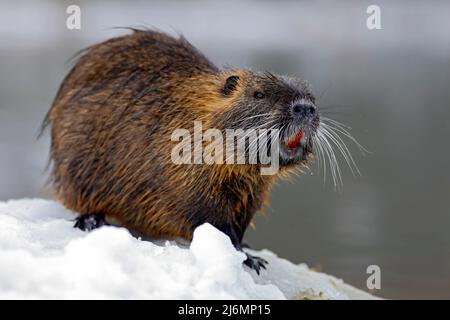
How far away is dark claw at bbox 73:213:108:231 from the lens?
4.04 metres

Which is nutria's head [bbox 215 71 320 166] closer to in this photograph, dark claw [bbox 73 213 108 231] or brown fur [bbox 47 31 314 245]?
brown fur [bbox 47 31 314 245]

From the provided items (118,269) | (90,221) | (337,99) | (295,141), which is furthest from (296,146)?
(337,99)

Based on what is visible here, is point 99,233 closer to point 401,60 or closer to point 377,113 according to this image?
point 377,113

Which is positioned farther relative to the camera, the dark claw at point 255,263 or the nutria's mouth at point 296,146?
the dark claw at point 255,263

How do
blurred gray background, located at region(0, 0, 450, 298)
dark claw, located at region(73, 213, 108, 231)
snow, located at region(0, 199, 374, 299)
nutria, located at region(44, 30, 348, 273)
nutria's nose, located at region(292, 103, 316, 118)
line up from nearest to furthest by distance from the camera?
snow, located at region(0, 199, 374, 299) < nutria's nose, located at region(292, 103, 316, 118) < nutria, located at region(44, 30, 348, 273) < dark claw, located at region(73, 213, 108, 231) < blurred gray background, located at region(0, 0, 450, 298)

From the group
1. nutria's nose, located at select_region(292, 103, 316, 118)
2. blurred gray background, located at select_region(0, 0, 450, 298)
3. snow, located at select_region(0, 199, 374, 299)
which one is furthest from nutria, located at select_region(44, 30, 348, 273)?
snow, located at select_region(0, 199, 374, 299)

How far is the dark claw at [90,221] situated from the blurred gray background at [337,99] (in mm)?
1195

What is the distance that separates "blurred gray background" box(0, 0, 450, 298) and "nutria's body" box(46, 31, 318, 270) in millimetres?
592

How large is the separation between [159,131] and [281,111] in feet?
2.17

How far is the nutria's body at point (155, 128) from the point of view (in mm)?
3756

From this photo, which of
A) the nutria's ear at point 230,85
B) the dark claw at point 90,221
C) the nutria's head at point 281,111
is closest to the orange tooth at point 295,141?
the nutria's head at point 281,111

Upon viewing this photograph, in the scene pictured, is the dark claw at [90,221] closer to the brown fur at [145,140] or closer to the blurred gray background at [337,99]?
the brown fur at [145,140]

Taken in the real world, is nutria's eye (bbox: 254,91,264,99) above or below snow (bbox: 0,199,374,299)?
above
